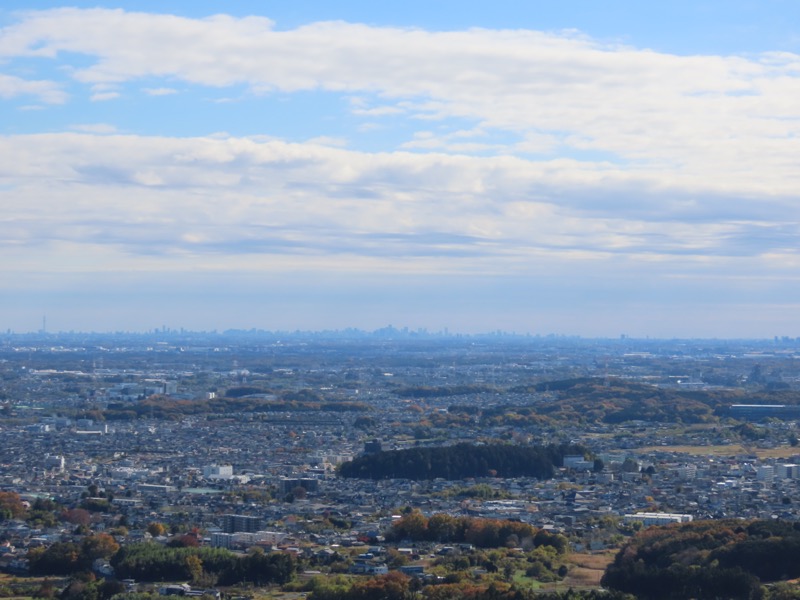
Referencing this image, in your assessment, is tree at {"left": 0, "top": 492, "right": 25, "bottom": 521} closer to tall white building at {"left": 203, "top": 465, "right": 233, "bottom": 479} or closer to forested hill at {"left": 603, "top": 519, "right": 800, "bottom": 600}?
tall white building at {"left": 203, "top": 465, "right": 233, "bottom": 479}

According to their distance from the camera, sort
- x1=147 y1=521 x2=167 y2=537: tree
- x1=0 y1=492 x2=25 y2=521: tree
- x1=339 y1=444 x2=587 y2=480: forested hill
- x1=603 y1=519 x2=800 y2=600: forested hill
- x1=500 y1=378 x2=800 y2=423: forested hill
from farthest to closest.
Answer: x1=500 y1=378 x2=800 y2=423: forested hill
x1=339 y1=444 x2=587 y2=480: forested hill
x1=0 y1=492 x2=25 y2=521: tree
x1=147 y1=521 x2=167 y2=537: tree
x1=603 y1=519 x2=800 y2=600: forested hill

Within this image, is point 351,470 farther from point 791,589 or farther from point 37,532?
point 791,589

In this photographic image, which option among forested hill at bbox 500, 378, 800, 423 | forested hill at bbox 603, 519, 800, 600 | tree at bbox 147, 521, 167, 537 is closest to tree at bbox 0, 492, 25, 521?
tree at bbox 147, 521, 167, 537

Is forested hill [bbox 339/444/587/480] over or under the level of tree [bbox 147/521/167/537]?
over

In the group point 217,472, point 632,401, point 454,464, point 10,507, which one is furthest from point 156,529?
point 632,401

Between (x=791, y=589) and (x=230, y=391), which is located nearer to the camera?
(x=791, y=589)

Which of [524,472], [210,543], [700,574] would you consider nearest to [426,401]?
[524,472]

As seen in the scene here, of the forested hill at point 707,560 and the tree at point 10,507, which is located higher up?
the forested hill at point 707,560

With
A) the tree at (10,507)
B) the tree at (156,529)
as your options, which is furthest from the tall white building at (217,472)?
the tree at (156,529)

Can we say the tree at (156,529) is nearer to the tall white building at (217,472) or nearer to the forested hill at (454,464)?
the tall white building at (217,472)
